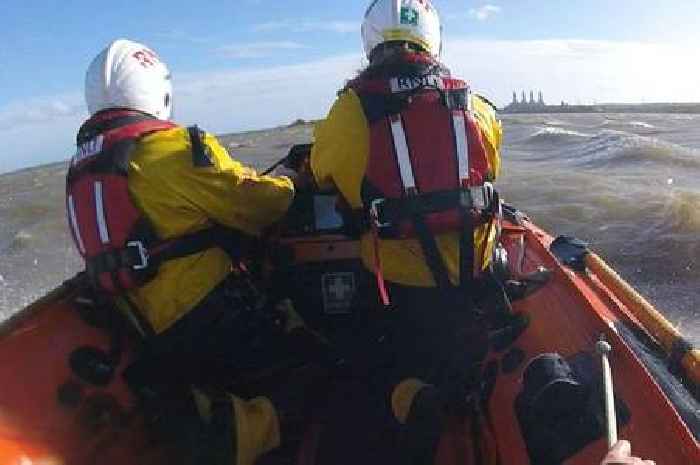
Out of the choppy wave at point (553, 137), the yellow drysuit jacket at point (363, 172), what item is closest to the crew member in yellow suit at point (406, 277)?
the yellow drysuit jacket at point (363, 172)

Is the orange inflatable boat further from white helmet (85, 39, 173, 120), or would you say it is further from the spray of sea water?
the spray of sea water

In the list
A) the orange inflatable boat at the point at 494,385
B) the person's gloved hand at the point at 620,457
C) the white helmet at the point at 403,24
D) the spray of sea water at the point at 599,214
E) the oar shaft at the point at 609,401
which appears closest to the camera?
the person's gloved hand at the point at 620,457

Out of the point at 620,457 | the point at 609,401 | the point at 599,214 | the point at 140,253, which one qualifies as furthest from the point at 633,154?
the point at 620,457

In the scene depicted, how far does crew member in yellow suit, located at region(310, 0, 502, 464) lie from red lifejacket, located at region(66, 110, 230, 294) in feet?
1.67

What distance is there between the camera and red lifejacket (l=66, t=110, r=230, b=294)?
2.57 meters

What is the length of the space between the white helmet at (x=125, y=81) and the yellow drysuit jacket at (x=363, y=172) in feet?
2.37

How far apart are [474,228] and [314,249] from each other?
98 centimetres

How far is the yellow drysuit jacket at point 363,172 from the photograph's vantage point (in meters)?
2.62

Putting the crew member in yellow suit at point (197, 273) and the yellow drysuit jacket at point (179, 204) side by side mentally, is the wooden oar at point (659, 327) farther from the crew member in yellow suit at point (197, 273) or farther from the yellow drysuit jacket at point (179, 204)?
the yellow drysuit jacket at point (179, 204)

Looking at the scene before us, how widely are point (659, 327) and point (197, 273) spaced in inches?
65.5

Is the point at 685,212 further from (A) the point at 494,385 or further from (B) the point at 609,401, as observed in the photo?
(B) the point at 609,401

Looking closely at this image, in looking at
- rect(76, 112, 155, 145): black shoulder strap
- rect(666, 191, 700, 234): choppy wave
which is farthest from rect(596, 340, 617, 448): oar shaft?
rect(666, 191, 700, 234): choppy wave

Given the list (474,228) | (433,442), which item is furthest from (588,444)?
(474,228)

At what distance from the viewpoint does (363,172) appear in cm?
264
